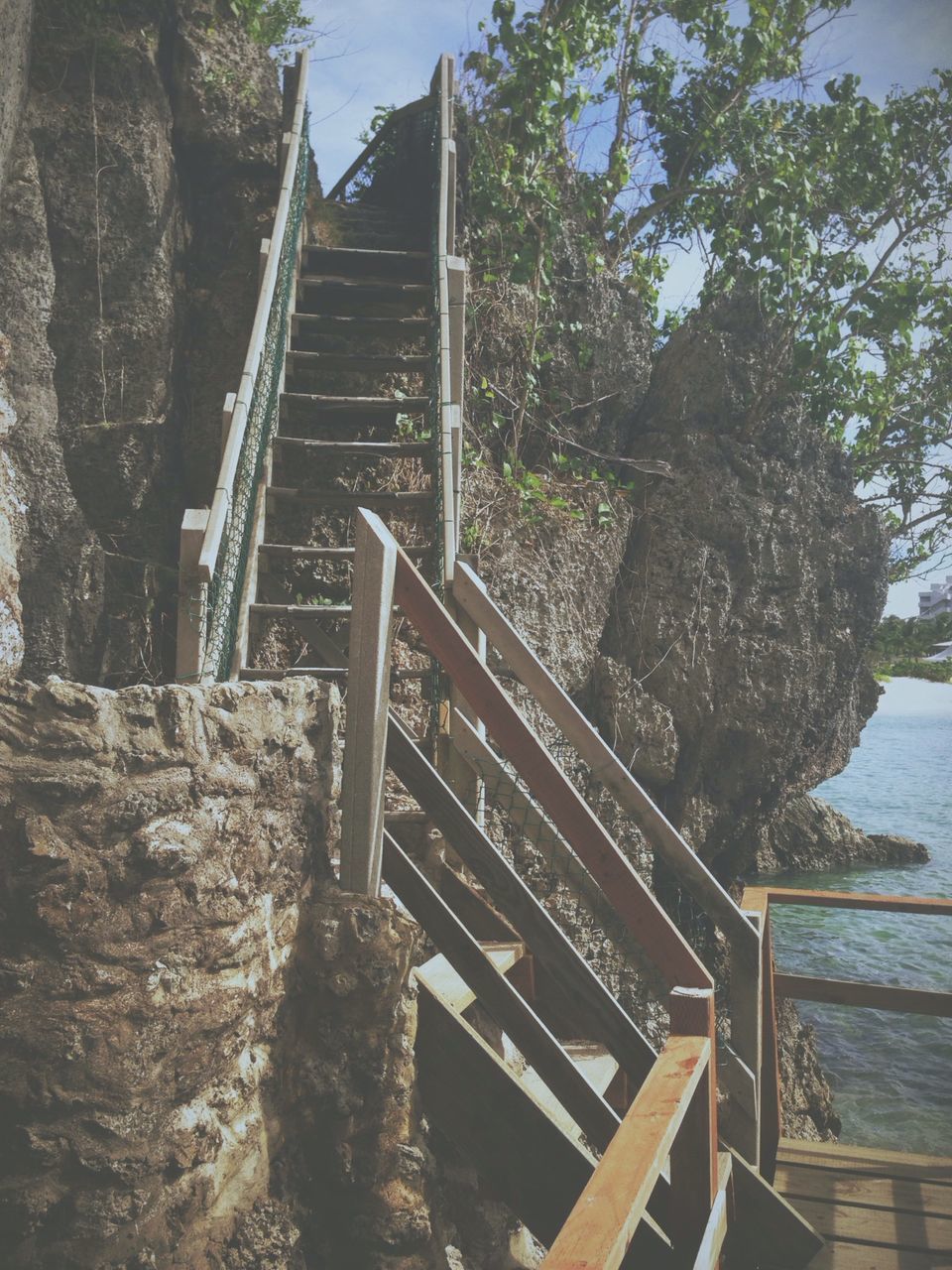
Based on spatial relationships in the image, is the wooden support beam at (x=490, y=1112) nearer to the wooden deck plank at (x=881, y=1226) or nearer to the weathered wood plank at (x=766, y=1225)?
the weathered wood plank at (x=766, y=1225)

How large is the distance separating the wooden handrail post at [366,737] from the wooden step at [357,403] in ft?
11.3

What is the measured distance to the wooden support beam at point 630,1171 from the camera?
1.56m

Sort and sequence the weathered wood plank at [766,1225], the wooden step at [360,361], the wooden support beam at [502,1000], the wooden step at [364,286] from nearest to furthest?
the wooden support beam at [502,1000], the weathered wood plank at [766,1225], the wooden step at [360,361], the wooden step at [364,286]

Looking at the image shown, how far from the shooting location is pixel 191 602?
4000 millimetres

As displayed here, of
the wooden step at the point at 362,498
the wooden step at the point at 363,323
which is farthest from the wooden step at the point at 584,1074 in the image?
the wooden step at the point at 363,323

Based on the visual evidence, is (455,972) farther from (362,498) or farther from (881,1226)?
(362,498)

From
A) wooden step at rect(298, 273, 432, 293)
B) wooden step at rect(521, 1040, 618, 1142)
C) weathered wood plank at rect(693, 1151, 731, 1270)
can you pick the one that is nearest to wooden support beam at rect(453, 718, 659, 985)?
wooden step at rect(521, 1040, 618, 1142)

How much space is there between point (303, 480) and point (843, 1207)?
447 cm

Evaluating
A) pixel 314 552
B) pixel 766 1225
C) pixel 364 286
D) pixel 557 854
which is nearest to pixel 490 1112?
pixel 557 854

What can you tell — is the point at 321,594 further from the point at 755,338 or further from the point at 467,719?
the point at 755,338

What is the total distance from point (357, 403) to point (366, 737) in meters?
3.85

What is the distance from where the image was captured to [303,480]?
642 centimetres

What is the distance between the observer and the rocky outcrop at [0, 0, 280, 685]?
20.2 ft

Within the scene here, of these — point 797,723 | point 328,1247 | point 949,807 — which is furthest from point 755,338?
point 949,807
